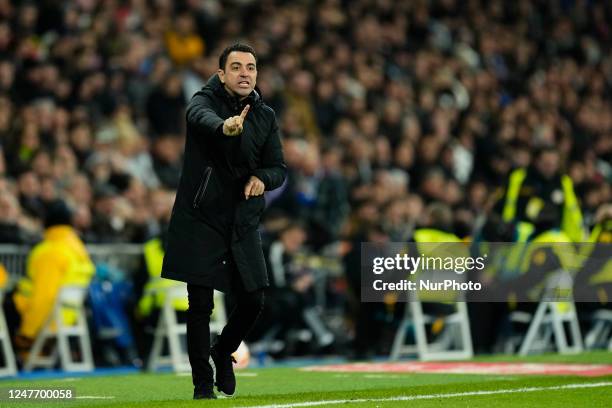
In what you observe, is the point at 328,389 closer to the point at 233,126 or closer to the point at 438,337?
the point at 233,126

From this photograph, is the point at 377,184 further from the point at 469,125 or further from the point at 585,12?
the point at 585,12

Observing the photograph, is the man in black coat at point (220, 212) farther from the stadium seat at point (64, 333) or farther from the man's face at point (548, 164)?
the man's face at point (548, 164)

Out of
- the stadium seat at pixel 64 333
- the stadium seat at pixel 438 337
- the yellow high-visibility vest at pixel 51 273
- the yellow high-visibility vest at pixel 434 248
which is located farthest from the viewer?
the stadium seat at pixel 438 337

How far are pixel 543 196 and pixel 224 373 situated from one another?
25.9ft

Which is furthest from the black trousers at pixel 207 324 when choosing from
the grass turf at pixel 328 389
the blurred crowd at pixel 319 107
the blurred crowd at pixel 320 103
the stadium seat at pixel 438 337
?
the stadium seat at pixel 438 337

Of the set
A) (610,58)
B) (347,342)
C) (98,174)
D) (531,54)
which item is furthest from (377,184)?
(610,58)

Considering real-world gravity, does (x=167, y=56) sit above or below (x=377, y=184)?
above

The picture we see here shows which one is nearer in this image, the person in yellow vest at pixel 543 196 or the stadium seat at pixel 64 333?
the stadium seat at pixel 64 333

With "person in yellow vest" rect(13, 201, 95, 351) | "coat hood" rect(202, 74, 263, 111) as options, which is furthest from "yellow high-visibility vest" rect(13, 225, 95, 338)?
"coat hood" rect(202, 74, 263, 111)

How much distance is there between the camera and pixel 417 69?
2367cm

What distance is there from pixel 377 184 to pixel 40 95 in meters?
4.63

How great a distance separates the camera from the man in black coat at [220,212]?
27.9ft

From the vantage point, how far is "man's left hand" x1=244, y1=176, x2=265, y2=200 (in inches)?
331

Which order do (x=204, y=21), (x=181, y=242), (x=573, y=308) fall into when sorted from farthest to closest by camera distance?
(x=204, y=21), (x=573, y=308), (x=181, y=242)
